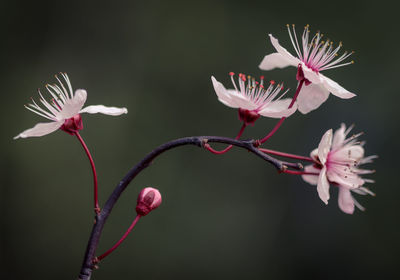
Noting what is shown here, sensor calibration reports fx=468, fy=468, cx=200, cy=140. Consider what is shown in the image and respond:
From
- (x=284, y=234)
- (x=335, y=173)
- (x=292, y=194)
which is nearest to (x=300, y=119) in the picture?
(x=292, y=194)

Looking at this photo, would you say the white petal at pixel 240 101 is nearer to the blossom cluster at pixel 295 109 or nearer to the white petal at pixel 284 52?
the blossom cluster at pixel 295 109

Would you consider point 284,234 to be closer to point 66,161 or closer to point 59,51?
point 66,161

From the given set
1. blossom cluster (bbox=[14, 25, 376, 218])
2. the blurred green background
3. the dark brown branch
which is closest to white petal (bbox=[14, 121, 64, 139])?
blossom cluster (bbox=[14, 25, 376, 218])

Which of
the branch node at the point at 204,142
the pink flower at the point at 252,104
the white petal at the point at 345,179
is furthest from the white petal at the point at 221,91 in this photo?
the white petal at the point at 345,179

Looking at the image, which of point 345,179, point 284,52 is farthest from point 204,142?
point 345,179

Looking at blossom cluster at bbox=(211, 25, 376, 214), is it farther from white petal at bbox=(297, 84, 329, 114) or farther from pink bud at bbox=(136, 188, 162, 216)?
pink bud at bbox=(136, 188, 162, 216)

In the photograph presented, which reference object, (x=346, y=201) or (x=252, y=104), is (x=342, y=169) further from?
(x=252, y=104)
